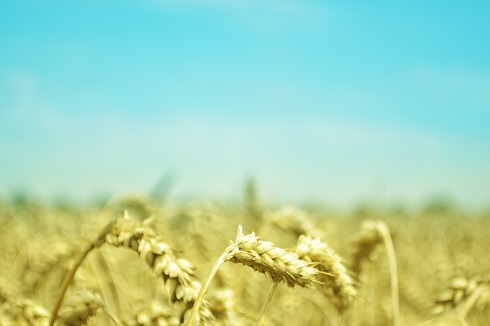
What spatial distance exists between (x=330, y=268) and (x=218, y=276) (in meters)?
1.94

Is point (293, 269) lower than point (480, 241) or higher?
lower

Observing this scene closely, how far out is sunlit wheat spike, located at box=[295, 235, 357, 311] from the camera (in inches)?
59.2

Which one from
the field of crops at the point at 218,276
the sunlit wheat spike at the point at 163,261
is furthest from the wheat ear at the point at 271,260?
the sunlit wheat spike at the point at 163,261

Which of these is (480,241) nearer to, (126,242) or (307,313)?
(307,313)

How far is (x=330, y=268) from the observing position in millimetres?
1589

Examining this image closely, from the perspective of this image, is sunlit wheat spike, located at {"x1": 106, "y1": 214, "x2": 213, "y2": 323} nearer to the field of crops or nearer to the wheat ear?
the field of crops

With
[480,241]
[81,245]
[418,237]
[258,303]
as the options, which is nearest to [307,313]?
[258,303]

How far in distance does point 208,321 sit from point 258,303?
3.04m

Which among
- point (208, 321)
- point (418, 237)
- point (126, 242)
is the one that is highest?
point (418, 237)

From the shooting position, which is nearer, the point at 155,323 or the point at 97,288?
the point at 155,323

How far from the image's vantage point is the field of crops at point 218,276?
1362 millimetres

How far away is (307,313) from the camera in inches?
179

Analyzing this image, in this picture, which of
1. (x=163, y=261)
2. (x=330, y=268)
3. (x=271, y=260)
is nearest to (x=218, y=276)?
(x=330, y=268)

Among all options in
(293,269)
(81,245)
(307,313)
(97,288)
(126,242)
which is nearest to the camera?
(293,269)
